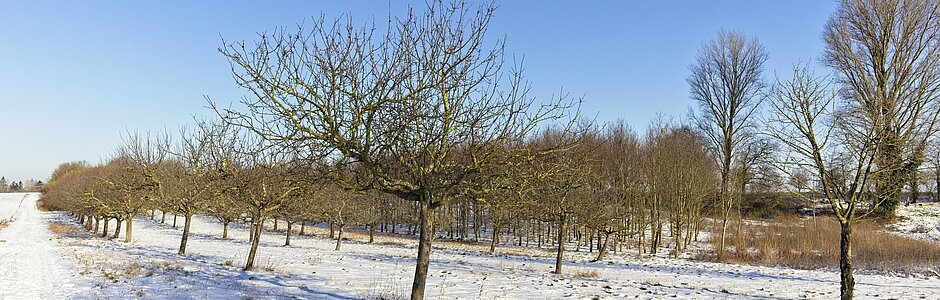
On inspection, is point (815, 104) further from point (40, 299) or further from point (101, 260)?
point (101, 260)

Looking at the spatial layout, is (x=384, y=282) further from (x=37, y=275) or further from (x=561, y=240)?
(x=37, y=275)

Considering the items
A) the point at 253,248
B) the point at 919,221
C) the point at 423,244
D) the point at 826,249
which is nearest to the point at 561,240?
the point at 253,248

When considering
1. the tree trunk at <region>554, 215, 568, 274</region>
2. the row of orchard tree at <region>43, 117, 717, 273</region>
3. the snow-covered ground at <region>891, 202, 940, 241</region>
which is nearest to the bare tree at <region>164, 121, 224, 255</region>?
the row of orchard tree at <region>43, 117, 717, 273</region>

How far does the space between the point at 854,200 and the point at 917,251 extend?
13.6 meters

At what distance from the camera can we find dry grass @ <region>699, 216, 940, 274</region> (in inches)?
696

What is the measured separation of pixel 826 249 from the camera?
68.8 feet

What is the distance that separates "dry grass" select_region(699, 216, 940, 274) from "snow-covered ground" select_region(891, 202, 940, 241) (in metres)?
1.05

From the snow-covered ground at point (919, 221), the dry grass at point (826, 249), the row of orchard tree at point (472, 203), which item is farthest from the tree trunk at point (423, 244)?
the snow-covered ground at point (919, 221)

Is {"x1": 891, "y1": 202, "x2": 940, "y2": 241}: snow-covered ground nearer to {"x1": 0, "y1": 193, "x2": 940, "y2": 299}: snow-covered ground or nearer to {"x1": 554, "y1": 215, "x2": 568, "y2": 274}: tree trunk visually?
{"x1": 0, "y1": 193, "x2": 940, "y2": 299}: snow-covered ground

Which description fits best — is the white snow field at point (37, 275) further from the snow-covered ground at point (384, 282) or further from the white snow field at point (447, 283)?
the white snow field at point (447, 283)

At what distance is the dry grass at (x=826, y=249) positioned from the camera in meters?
17.7

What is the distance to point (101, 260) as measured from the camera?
1507 cm

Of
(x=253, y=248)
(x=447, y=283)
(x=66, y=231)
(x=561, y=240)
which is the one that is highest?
(x=561, y=240)

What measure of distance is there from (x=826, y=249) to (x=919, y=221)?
9427 mm
